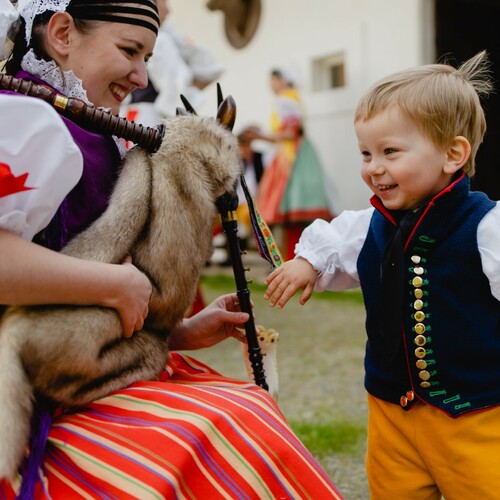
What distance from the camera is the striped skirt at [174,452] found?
47.9 inches

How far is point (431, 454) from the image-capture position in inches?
65.4

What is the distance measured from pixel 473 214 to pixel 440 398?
1.32 ft

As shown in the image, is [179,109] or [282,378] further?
[282,378]

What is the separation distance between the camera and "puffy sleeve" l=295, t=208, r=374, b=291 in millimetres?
1805

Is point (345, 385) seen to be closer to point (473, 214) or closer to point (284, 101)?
point (473, 214)

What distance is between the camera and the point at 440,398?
1.62 m

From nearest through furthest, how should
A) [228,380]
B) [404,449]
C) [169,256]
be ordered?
[169,256] → [228,380] → [404,449]

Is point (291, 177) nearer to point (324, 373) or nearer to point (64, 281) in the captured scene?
point (324, 373)

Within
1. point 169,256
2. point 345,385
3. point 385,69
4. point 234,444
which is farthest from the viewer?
point 385,69

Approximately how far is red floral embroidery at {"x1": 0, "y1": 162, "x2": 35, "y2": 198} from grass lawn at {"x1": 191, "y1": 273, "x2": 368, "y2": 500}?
5.47 ft

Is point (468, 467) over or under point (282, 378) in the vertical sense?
over

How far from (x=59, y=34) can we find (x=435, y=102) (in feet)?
2.65

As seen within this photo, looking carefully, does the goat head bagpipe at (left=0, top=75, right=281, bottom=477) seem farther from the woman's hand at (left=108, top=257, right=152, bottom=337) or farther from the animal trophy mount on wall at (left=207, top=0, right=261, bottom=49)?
the animal trophy mount on wall at (left=207, top=0, right=261, bottom=49)

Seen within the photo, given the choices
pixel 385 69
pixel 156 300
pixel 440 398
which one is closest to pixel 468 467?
pixel 440 398
